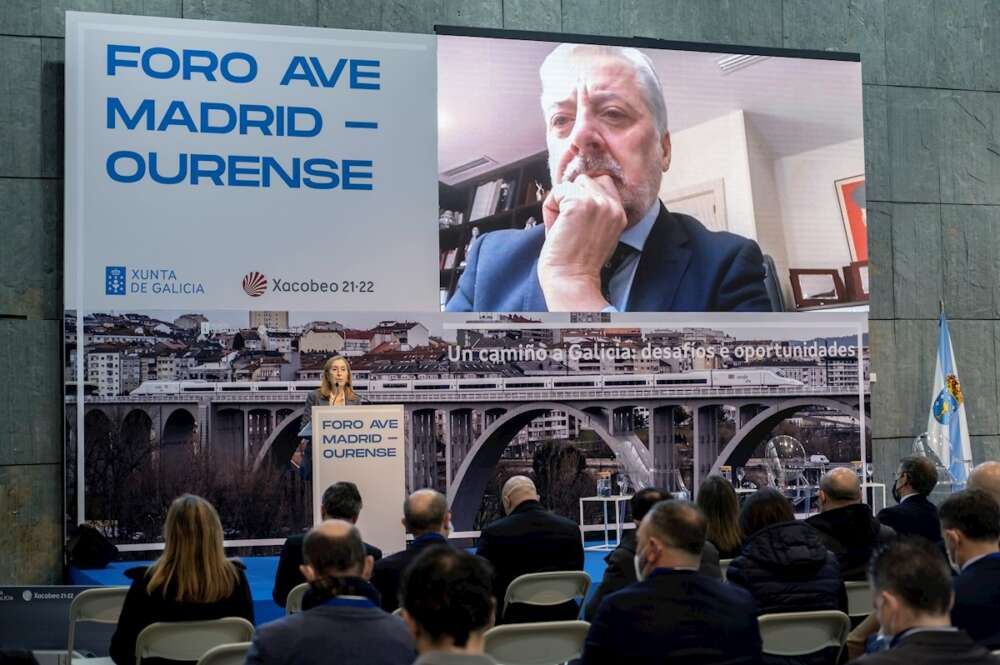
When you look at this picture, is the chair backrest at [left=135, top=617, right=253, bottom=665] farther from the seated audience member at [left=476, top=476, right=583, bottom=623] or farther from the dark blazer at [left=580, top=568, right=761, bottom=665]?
the seated audience member at [left=476, top=476, right=583, bottom=623]

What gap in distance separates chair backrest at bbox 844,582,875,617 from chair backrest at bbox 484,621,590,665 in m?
1.24

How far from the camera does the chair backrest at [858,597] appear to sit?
4355 millimetres

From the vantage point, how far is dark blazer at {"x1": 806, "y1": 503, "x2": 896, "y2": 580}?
182 inches

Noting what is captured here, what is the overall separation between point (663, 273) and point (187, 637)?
5.73 metres

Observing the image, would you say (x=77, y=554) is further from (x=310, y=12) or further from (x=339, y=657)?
(x=339, y=657)

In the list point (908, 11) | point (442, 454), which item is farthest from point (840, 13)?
point (442, 454)

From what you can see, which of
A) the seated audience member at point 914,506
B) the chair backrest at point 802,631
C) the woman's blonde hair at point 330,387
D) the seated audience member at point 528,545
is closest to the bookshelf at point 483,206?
the woman's blonde hair at point 330,387

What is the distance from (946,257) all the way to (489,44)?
167 inches

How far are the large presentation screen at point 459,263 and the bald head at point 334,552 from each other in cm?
433

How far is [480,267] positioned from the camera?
8.30 m

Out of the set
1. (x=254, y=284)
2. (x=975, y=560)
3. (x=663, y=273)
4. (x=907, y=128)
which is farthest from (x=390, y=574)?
(x=907, y=128)

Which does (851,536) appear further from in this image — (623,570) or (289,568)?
(289,568)

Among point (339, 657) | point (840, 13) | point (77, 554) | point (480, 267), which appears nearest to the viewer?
point (339, 657)

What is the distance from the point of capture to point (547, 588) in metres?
4.54
